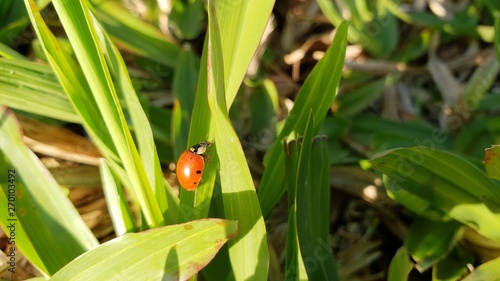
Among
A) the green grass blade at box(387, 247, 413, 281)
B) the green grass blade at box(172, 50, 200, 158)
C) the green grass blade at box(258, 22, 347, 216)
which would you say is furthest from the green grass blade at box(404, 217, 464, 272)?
the green grass blade at box(172, 50, 200, 158)

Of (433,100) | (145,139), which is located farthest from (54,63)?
(433,100)

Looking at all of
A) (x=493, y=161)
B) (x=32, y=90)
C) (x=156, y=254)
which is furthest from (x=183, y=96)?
(x=493, y=161)

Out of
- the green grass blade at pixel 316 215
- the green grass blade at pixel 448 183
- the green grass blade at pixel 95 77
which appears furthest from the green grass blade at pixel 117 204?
the green grass blade at pixel 448 183

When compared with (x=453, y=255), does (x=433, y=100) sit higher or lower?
higher

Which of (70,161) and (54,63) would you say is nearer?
(54,63)

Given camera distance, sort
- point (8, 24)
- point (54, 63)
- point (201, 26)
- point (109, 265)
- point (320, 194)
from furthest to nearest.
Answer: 1. point (201, 26)
2. point (8, 24)
3. point (320, 194)
4. point (54, 63)
5. point (109, 265)

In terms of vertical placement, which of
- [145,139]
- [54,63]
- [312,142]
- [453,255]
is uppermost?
[54,63]

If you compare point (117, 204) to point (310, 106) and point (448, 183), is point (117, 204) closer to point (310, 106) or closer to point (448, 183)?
point (310, 106)

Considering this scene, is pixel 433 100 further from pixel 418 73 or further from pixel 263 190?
pixel 263 190
